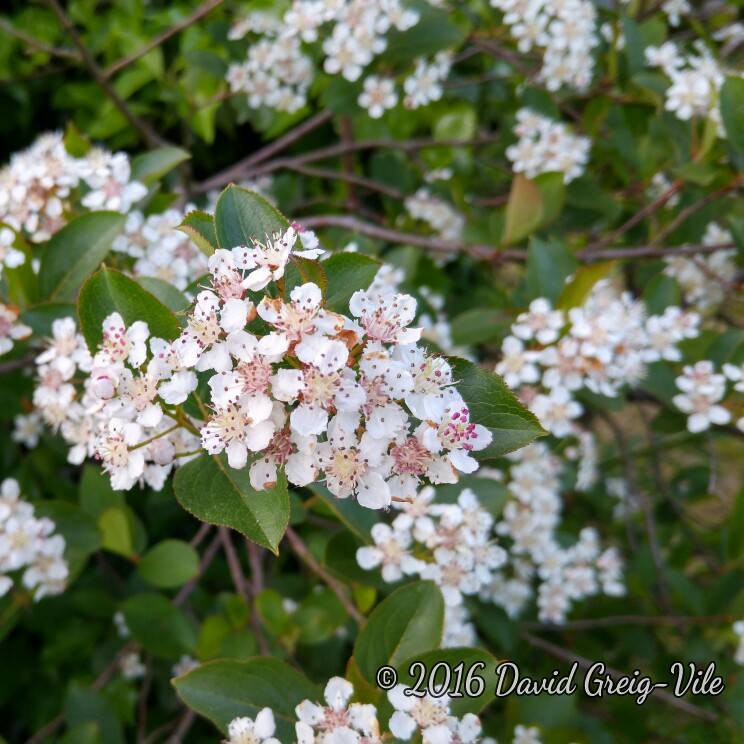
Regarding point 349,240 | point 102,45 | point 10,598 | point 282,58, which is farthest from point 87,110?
point 10,598

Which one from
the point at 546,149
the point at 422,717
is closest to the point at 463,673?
the point at 422,717

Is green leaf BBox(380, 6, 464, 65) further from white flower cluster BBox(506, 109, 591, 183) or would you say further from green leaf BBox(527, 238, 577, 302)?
green leaf BBox(527, 238, 577, 302)

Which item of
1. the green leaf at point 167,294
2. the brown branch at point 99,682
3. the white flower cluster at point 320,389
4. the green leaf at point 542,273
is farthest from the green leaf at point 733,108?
the brown branch at point 99,682

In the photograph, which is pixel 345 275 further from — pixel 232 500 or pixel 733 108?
pixel 733 108

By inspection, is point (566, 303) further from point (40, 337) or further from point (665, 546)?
point (665, 546)

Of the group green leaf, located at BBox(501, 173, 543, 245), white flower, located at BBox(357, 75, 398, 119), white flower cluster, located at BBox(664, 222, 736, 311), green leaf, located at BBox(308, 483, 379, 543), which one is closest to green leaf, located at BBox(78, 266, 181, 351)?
green leaf, located at BBox(308, 483, 379, 543)
